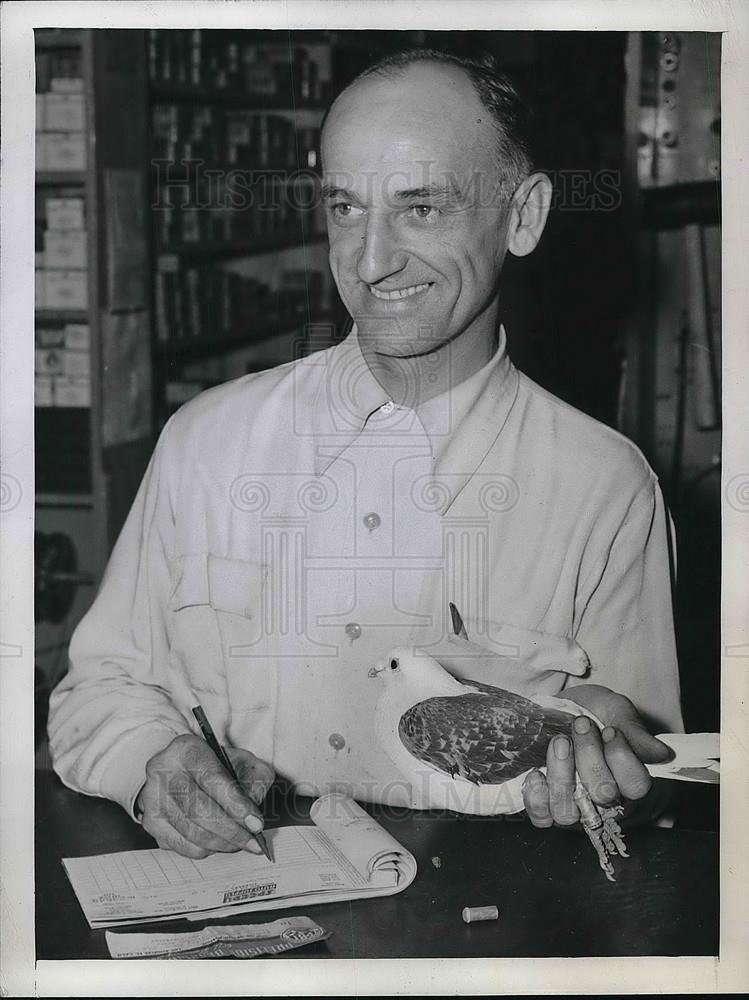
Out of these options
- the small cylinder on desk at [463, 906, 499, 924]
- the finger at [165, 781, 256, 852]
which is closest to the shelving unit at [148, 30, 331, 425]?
the finger at [165, 781, 256, 852]

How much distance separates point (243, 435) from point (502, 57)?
65 centimetres

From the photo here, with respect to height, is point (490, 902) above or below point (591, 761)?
below

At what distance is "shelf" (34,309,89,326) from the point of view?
64.9 inches

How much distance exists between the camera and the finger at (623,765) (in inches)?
63.4

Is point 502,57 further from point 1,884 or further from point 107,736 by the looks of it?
point 1,884

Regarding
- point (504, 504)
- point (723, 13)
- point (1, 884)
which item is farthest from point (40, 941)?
point (723, 13)

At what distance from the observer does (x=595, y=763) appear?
1.60m

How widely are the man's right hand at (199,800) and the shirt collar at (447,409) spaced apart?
447 millimetres

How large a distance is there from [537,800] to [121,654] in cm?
64

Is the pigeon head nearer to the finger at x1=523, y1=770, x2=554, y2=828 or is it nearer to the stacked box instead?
the finger at x1=523, y1=770, x2=554, y2=828

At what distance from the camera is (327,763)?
167cm

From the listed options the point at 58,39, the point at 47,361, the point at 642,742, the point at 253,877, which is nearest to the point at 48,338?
the point at 47,361

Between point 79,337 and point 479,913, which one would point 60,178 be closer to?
point 79,337

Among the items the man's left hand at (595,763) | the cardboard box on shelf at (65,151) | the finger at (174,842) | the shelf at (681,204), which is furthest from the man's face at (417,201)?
the finger at (174,842)
